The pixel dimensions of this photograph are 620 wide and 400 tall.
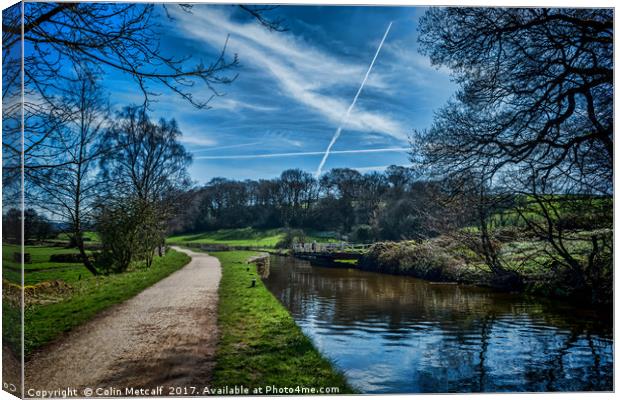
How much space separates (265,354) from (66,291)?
3915mm

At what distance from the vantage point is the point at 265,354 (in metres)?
4.68

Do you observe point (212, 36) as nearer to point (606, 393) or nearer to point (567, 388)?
point (567, 388)

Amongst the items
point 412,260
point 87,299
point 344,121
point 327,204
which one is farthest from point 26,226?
point 412,260

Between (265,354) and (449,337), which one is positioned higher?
(265,354)

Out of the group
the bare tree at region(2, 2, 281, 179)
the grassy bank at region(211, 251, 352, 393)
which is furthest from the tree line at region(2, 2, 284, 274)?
the grassy bank at region(211, 251, 352, 393)

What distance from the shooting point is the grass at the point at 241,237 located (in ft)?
20.8

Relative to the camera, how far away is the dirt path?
13.4 ft

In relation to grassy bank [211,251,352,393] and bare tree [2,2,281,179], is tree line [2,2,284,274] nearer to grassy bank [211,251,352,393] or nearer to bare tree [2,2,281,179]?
bare tree [2,2,281,179]

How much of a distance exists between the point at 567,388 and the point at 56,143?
20.1ft

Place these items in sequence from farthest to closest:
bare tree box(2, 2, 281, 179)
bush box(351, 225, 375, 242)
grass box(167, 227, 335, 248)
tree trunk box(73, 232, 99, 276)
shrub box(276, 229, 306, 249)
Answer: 1. tree trunk box(73, 232, 99, 276)
2. shrub box(276, 229, 306, 249)
3. bush box(351, 225, 375, 242)
4. grass box(167, 227, 335, 248)
5. bare tree box(2, 2, 281, 179)

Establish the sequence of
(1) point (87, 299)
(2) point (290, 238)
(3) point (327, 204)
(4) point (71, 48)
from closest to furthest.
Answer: (4) point (71, 48) < (3) point (327, 204) < (2) point (290, 238) < (1) point (87, 299)

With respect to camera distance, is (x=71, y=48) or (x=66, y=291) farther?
(x=66, y=291)

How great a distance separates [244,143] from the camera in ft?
17.7

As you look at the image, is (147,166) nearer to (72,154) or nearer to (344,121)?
(72,154)
